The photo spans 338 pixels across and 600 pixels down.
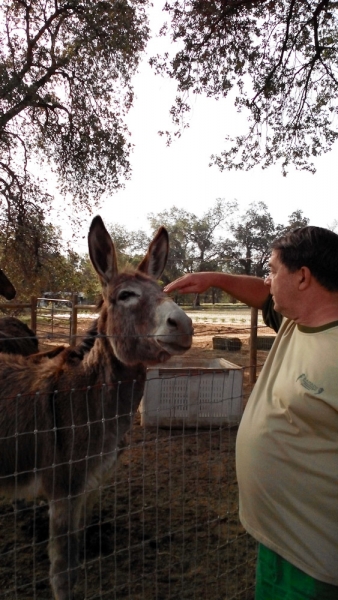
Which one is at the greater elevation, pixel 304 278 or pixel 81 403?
pixel 304 278

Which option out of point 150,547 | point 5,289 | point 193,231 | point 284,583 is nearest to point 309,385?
point 284,583

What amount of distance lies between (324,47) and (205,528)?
11.6 meters

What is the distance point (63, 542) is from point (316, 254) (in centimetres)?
240

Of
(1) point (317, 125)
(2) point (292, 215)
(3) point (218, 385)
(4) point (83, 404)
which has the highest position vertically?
(2) point (292, 215)

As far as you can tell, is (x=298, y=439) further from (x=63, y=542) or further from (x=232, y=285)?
(x=63, y=542)

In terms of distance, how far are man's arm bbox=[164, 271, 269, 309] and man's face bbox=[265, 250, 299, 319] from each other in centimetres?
56

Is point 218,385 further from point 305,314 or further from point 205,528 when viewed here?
point 305,314

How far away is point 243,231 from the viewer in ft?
143

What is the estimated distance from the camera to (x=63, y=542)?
9.39 ft

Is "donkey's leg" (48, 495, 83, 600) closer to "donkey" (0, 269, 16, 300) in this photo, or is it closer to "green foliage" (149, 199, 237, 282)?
"donkey" (0, 269, 16, 300)

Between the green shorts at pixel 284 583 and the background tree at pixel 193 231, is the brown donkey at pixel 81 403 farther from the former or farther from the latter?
the background tree at pixel 193 231

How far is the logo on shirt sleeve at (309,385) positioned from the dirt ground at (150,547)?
1.17 meters

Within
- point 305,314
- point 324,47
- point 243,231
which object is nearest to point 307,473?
point 305,314

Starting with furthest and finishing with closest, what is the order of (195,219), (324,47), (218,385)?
1. (195,219)
2. (324,47)
3. (218,385)
